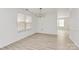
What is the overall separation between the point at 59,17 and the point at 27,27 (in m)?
0.68

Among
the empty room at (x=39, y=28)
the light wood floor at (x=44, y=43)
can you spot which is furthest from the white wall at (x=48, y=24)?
the light wood floor at (x=44, y=43)

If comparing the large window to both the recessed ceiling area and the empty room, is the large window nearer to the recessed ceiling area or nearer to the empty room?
the empty room

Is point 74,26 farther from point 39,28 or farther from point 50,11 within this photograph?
point 39,28

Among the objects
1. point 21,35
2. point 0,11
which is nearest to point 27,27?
point 21,35

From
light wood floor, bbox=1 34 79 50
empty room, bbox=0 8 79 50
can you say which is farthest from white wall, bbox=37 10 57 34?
light wood floor, bbox=1 34 79 50

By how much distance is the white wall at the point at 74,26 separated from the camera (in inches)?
79.4

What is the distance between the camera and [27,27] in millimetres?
2221

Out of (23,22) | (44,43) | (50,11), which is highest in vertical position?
(50,11)

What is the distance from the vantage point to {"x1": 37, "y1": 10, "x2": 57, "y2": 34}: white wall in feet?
6.98

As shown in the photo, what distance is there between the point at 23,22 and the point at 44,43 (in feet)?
1.96

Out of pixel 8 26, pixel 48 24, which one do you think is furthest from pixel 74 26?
pixel 8 26

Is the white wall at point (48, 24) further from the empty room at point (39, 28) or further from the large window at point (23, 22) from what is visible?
the large window at point (23, 22)

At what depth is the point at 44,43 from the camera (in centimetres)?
209
